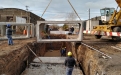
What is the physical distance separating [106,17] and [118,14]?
7.71 meters

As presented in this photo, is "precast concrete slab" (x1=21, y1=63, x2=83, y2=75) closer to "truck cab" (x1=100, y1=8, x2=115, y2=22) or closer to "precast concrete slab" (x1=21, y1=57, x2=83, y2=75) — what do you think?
"precast concrete slab" (x1=21, y1=57, x2=83, y2=75)

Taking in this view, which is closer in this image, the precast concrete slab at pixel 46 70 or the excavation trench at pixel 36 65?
the excavation trench at pixel 36 65

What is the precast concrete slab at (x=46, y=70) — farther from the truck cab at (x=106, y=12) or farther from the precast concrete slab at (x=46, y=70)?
the truck cab at (x=106, y=12)

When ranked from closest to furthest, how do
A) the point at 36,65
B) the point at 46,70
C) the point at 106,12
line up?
the point at 46,70, the point at 36,65, the point at 106,12

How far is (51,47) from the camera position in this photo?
3023cm

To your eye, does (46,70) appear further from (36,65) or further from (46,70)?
(36,65)

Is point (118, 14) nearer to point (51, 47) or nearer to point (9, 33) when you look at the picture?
point (9, 33)

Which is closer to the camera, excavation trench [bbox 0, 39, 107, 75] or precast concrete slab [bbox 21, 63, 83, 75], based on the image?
excavation trench [bbox 0, 39, 107, 75]

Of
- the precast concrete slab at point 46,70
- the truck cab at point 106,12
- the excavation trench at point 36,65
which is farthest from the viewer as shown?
the truck cab at point 106,12

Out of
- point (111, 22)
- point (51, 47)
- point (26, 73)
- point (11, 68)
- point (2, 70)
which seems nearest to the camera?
point (2, 70)

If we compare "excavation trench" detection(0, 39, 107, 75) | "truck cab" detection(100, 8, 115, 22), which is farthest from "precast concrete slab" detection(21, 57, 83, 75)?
"truck cab" detection(100, 8, 115, 22)

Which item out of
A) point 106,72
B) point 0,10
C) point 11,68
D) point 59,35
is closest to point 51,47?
point 59,35

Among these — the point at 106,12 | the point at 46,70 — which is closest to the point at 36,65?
the point at 46,70

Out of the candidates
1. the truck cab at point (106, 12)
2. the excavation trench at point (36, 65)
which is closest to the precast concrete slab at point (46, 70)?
the excavation trench at point (36, 65)
